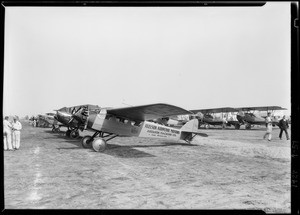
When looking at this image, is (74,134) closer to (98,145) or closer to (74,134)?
(74,134)

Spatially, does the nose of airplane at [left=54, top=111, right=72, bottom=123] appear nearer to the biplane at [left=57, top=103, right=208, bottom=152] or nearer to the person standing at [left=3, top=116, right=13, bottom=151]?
the biplane at [left=57, top=103, right=208, bottom=152]

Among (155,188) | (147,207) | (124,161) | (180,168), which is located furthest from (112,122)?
(147,207)

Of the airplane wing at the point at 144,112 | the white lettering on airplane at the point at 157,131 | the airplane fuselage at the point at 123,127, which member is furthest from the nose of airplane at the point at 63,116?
the white lettering on airplane at the point at 157,131

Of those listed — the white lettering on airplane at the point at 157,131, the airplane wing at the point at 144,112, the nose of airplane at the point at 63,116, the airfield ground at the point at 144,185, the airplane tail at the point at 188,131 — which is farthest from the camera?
the nose of airplane at the point at 63,116

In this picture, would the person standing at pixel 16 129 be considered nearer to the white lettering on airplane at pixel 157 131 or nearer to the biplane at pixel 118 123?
the biplane at pixel 118 123

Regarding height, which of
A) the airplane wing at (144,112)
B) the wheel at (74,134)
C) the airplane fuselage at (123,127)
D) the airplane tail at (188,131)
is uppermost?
the airplane wing at (144,112)

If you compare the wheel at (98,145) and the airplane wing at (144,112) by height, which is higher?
the airplane wing at (144,112)

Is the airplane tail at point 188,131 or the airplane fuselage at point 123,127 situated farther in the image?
the airplane tail at point 188,131

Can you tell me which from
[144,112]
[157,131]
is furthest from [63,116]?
[144,112]

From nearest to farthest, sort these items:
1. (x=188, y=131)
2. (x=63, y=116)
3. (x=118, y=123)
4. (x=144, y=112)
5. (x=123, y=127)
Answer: (x=144, y=112) → (x=118, y=123) → (x=123, y=127) → (x=188, y=131) → (x=63, y=116)
